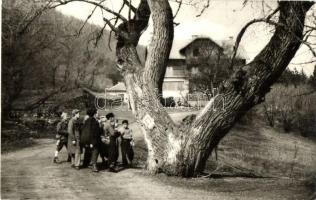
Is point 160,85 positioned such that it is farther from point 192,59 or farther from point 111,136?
point 192,59

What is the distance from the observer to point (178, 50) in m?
53.3

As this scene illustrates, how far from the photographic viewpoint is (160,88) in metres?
10.5

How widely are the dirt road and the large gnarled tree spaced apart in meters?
0.60

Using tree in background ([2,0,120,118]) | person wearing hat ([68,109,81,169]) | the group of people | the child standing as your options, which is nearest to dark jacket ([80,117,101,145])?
the group of people

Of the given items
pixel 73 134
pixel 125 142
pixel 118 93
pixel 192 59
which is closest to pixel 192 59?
pixel 192 59

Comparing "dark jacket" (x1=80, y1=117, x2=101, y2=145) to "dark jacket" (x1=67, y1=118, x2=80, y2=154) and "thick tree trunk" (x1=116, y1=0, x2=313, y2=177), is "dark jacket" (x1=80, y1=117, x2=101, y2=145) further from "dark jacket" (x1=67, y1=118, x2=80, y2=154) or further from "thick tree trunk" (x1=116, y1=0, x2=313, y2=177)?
"thick tree trunk" (x1=116, y1=0, x2=313, y2=177)

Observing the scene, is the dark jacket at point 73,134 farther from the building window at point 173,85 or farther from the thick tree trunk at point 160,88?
the building window at point 173,85

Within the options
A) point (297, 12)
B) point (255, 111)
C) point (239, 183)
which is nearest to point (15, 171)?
point (239, 183)

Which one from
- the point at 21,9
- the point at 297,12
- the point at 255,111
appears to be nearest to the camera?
the point at 297,12

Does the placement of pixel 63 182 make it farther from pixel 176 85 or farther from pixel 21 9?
pixel 176 85

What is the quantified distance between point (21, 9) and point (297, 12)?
27.2 feet

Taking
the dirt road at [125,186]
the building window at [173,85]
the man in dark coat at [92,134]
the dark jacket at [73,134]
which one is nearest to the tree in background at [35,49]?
the dark jacket at [73,134]

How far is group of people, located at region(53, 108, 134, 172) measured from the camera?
10.4 m

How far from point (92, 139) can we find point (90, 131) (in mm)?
190
